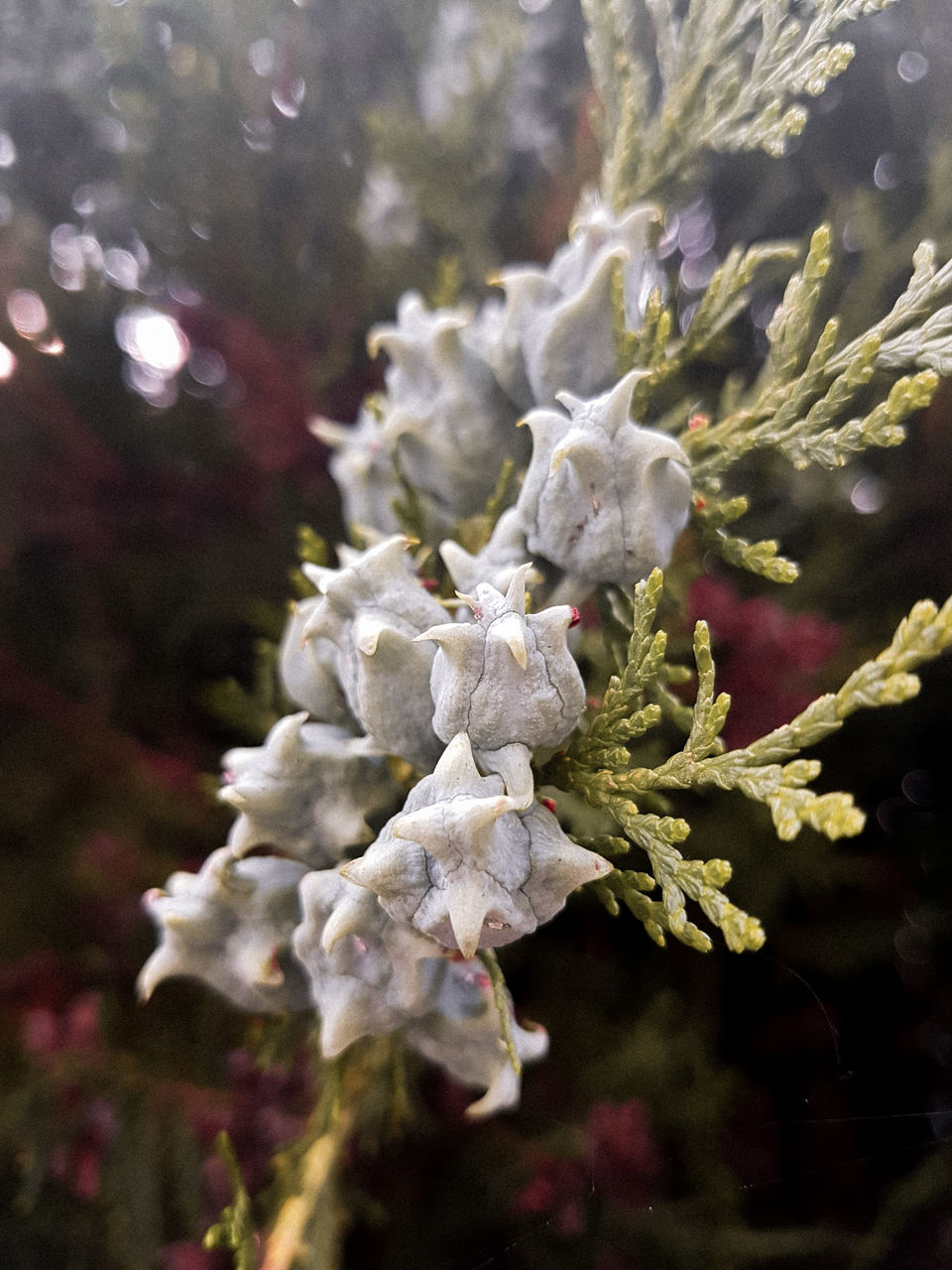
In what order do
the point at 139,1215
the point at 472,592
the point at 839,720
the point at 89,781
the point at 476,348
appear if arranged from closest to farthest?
1. the point at 839,720
2. the point at 472,592
3. the point at 476,348
4. the point at 139,1215
5. the point at 89,781

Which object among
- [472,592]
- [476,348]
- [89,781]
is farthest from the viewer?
[89,781]

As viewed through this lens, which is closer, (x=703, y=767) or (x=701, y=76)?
(x=703, y=767)

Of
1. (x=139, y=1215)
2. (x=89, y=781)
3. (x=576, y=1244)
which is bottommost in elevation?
(x=576, y=1244)

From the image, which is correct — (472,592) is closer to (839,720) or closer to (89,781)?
(839,720)

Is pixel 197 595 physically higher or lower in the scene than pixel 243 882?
higher

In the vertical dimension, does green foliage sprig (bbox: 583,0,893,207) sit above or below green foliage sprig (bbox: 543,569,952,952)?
above

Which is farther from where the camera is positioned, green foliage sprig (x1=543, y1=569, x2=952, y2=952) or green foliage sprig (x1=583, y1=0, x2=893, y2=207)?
green foliage sprig (x1=583, y1=0, x2=893, y2=207)

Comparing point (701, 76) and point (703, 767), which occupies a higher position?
point (701, 76)

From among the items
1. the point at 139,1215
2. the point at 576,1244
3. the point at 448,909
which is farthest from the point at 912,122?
Result: the point at 139,1215

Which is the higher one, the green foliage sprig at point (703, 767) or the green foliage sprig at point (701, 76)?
the green foliage sprig at point (701, 76)

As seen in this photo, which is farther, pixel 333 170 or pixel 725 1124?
pixel 333 170

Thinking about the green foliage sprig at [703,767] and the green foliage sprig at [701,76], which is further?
the green foliage sprig at [701,76]
